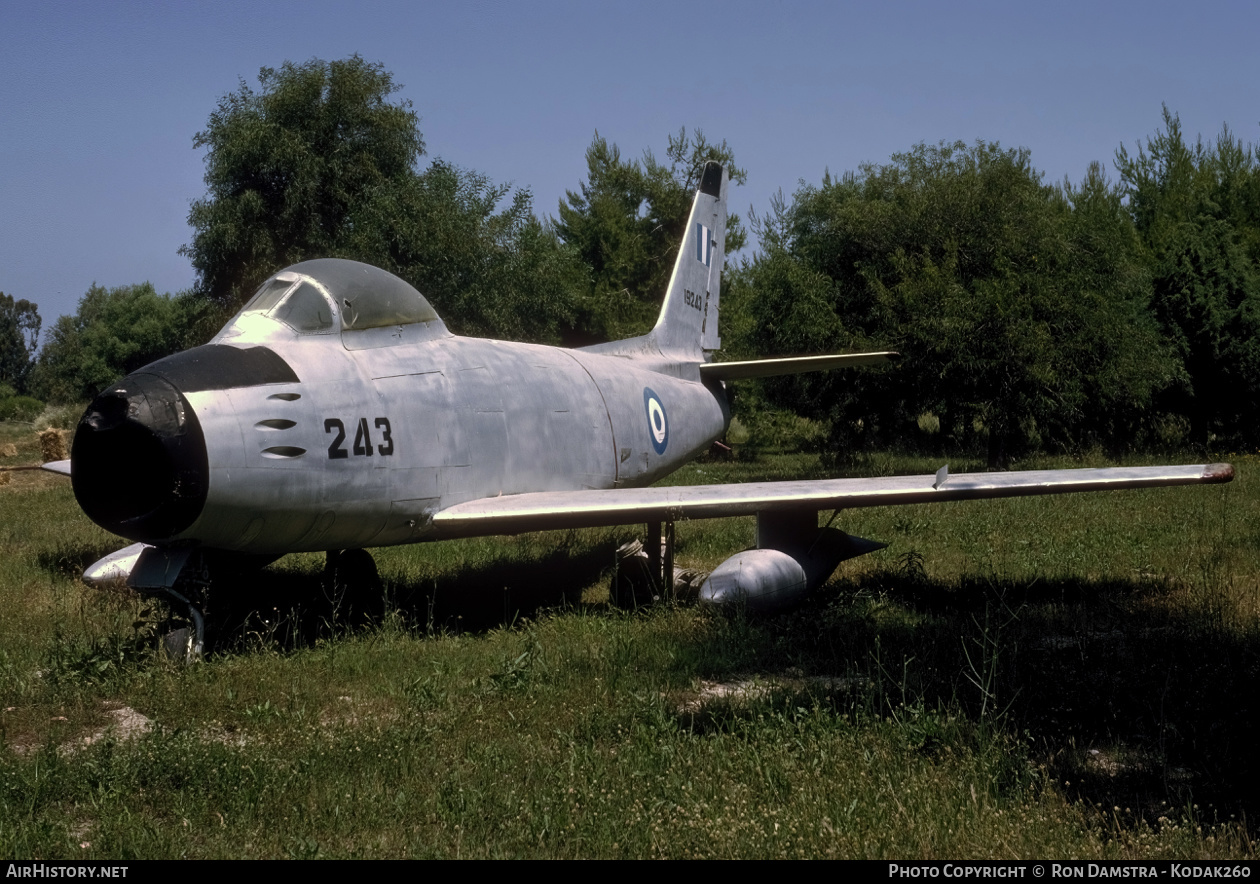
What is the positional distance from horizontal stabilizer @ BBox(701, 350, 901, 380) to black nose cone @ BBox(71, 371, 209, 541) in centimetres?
724

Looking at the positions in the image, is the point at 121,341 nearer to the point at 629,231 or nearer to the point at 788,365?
the point at 629,231

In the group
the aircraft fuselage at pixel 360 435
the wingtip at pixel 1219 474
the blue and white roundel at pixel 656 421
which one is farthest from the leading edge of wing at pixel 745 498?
the blue and white roundel at pixel 656 421

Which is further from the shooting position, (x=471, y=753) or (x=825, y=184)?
(x=825, y=184)

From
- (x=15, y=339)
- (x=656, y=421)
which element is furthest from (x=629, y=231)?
(x=15, y=339)

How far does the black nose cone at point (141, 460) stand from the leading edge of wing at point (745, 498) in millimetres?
2016

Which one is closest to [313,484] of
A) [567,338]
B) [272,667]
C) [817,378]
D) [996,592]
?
[272,667]

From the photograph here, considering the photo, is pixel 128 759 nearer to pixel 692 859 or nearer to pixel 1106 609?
pixel 692 859

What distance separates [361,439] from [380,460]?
8.8 inches

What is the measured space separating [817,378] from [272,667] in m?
18.1

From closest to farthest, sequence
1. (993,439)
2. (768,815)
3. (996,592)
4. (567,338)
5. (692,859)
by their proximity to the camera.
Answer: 1. (692,859)
2. (768,815)
3. (996,592)
4. (993,439)
5. (567,338)

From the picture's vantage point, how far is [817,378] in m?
22.7

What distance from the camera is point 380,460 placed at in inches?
273

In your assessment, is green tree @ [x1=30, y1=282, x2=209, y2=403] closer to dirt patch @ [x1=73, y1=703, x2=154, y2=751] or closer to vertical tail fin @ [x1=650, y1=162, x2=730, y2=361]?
vertical tail fin @ [x1=650, y1=162, x2=730, y2=361]

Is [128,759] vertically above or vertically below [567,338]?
below
